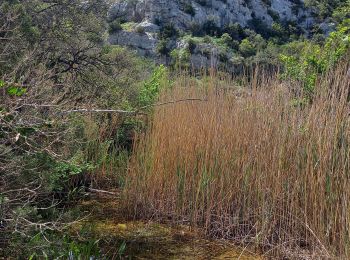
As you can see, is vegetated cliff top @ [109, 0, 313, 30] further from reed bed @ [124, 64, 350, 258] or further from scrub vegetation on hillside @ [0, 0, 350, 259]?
reed bed @ [124, 64, 350, 258]

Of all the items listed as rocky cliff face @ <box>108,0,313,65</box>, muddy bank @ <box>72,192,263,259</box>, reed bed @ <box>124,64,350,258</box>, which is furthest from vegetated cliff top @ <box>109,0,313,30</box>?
muddy bank @ <box>72,192,263,259</box>

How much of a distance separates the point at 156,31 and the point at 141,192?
25.6 meters

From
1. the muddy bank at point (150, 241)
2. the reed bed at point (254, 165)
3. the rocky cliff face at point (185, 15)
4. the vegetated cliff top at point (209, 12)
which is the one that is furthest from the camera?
the vegetated cliff top at point (209, 12)

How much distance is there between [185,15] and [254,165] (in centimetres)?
2808

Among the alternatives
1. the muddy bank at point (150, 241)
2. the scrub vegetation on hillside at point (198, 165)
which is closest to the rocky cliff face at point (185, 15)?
the scrub vegetation on hillside at point (198, 165)

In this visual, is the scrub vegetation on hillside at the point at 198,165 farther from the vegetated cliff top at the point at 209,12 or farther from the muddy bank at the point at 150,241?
the vegetated cliff top at the point at 209,12

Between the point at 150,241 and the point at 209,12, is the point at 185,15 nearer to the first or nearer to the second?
the point at 209,12

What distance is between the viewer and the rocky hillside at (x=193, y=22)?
26.5m

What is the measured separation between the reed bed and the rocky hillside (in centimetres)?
1892

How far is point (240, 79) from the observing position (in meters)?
4.16

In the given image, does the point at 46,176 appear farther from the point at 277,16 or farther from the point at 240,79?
the point at 277,16

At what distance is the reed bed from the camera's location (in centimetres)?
303

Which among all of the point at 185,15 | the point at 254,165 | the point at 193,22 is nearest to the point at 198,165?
the point at 254,165

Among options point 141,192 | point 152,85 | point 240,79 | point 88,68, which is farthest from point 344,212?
point 152,85
